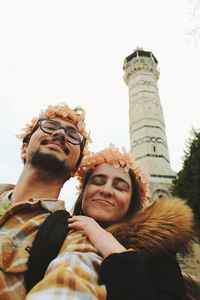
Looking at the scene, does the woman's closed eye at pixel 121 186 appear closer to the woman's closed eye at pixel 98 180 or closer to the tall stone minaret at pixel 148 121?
the woman's closed eye at pixel 98 180

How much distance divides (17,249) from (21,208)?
281mm

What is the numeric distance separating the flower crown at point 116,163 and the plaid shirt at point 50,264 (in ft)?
2.89

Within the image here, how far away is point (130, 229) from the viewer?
1.77 meters

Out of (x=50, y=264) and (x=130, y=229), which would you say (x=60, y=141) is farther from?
(x=50, y=264)

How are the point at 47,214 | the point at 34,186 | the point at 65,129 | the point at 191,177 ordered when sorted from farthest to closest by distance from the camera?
the point at 191,177
the point at 65,129
the point at 34,186
the point at 47,214

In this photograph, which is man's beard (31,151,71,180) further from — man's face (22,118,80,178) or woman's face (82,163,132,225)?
woman's face (82,163,132,225)

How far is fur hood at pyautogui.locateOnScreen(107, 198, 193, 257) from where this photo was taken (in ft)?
5.49

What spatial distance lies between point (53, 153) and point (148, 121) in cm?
2229

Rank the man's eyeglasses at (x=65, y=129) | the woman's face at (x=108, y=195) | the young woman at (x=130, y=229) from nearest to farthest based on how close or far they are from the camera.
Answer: the young woman at (x=130, y=229)
the woman's face at (x=108, y=195)
the man's eyeglasses at (x=65, y=129)

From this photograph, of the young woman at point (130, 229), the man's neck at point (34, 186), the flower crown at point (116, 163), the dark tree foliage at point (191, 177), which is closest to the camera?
the young woman at point (130, 229)

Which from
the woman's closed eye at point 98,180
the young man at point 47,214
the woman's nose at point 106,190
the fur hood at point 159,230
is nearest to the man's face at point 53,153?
the young man at point 47,214

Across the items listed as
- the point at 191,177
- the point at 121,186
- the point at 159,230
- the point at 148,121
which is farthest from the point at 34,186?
the point at 148,121

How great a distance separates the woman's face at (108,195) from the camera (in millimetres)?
2381

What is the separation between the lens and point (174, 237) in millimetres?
1702
